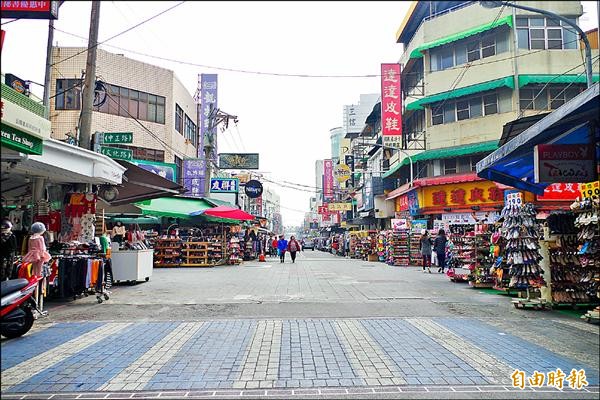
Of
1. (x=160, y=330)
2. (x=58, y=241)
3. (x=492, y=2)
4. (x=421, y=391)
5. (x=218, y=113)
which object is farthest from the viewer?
(x=218, y=113)

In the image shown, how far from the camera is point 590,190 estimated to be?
8.28 metres

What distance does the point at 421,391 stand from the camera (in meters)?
4.35

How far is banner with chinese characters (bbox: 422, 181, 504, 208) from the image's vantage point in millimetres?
24969

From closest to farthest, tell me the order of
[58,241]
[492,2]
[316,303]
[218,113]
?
[316,303] < [58,241] < [492,2] < [218,113]

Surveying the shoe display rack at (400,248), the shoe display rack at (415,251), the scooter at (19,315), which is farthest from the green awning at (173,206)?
the scooter at (19,315)

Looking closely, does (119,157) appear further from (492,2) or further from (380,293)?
(492,2)

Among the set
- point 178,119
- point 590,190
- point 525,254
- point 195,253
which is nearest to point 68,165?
point 525,254

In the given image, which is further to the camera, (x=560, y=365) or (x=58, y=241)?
(x=58, y=241)

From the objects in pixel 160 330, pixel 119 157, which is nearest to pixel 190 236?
pixel 119 157

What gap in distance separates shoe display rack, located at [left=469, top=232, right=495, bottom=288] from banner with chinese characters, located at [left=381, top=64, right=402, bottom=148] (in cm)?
1507

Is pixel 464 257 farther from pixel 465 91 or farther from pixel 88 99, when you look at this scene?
pixel 465 91

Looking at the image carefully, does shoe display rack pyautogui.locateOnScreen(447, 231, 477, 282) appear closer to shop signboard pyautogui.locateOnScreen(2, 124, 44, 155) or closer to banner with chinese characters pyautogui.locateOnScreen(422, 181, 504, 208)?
banner with chinese characters pyautogui.locateOnScreen(422, 181, 504, 208)

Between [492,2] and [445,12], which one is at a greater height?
[445,12]

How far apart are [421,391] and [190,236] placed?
19.6 metres
